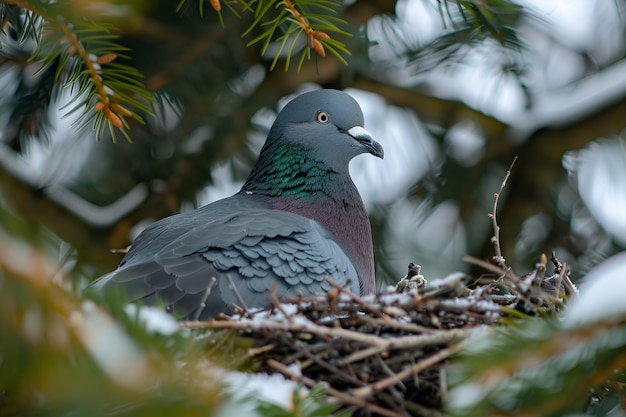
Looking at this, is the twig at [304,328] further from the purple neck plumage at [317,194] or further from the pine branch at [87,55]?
the purple neck plumage at [317,194]

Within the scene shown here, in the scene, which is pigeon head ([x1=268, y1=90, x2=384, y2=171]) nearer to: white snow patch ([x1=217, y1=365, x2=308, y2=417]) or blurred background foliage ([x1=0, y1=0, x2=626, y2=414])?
blurred background foliage ([x1=0, y1=0, x2=626, y2=414])

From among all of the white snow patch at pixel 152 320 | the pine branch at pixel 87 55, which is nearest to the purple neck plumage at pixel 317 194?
the pine branch at pixel 87 55

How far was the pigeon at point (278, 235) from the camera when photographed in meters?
3.22

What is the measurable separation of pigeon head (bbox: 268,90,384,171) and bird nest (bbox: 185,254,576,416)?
1.77 m

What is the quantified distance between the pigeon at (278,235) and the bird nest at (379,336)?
0.10 meters

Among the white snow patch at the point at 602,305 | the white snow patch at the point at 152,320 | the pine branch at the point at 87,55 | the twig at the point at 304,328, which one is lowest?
the twig at the point at 304,328

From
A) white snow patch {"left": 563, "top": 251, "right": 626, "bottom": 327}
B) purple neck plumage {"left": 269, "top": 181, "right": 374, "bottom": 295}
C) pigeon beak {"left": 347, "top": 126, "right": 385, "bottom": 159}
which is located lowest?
purple neck plumage {"left": 269, "top": 181, "right": 374, "bottom": 295}

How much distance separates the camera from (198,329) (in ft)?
8.52

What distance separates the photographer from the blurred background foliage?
5.22 m

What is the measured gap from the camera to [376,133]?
245 inches

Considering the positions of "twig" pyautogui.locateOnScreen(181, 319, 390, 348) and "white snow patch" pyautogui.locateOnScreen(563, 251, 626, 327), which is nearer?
"white snow patch" pyautogui.locateOnScreen(563, 251, 626, 327)

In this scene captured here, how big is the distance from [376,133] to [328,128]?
5.79 ft

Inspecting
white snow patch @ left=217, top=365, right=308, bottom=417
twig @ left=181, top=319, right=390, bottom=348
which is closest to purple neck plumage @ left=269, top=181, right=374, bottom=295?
twig @ left=181, top=319, right=390, bottom=348

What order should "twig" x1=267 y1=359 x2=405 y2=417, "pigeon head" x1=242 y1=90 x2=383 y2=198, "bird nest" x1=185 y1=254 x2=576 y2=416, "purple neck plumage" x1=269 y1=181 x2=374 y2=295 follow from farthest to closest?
"pigeon head" x1=242 y1=90 x2=383 y2=198
"purple neck plumage" x1=269 y1=181 x2=374 y2=295
"bird nest" x1=185 y1=254 x2=576 y2=416
"twig" x1=267 y1=359 x2=405 y2=417
